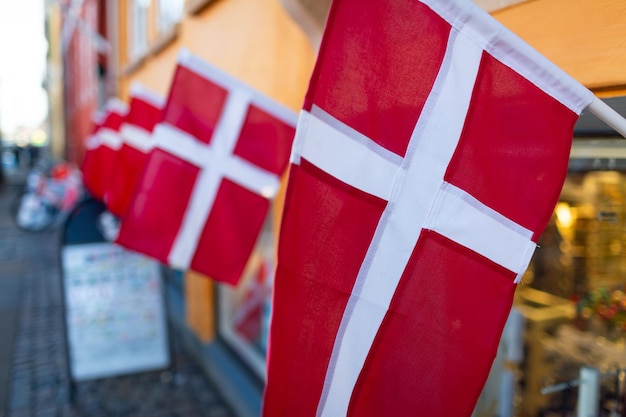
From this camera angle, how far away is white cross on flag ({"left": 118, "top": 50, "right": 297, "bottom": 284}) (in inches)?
128

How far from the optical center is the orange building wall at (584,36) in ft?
6.21

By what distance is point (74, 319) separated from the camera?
202 inches

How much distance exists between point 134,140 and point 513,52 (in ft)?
11.2

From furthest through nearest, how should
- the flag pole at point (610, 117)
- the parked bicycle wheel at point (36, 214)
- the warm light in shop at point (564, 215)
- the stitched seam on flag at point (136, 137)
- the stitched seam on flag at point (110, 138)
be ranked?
the parked bicycle wheel at point (36, 214) → the stitched seam on flag at point (110, 138) → the stitched seam on flag at point (136, 137) → the warm light in shop at point (564, 215) → the flag pole at point (610, 117)

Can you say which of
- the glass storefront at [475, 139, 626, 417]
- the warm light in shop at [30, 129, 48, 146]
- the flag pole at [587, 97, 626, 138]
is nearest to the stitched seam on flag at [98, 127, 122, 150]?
the glass storefront at [475, 139, 626, 417]

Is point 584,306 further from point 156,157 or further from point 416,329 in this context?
point 156,157

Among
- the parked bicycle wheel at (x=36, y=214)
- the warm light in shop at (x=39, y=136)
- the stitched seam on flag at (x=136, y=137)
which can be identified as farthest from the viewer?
the warm light in shop at (x=39, y=136)

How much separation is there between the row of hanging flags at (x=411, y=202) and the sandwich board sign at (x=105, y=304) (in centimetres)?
378

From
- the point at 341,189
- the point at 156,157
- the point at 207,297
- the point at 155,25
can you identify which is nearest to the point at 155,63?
the point at 155,25

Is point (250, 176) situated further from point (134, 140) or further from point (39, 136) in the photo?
point (39, 136)

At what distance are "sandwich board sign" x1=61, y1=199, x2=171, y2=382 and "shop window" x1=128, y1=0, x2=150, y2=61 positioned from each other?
4497 mm

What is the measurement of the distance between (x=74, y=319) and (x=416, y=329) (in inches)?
170

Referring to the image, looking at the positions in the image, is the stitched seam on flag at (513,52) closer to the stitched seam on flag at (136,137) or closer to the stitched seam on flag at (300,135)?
the stitched seam on flag at (300,135)

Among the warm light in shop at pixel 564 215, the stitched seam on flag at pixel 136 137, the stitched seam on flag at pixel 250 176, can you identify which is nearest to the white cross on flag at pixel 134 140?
the stitched seam on flag at pixel 136 137
